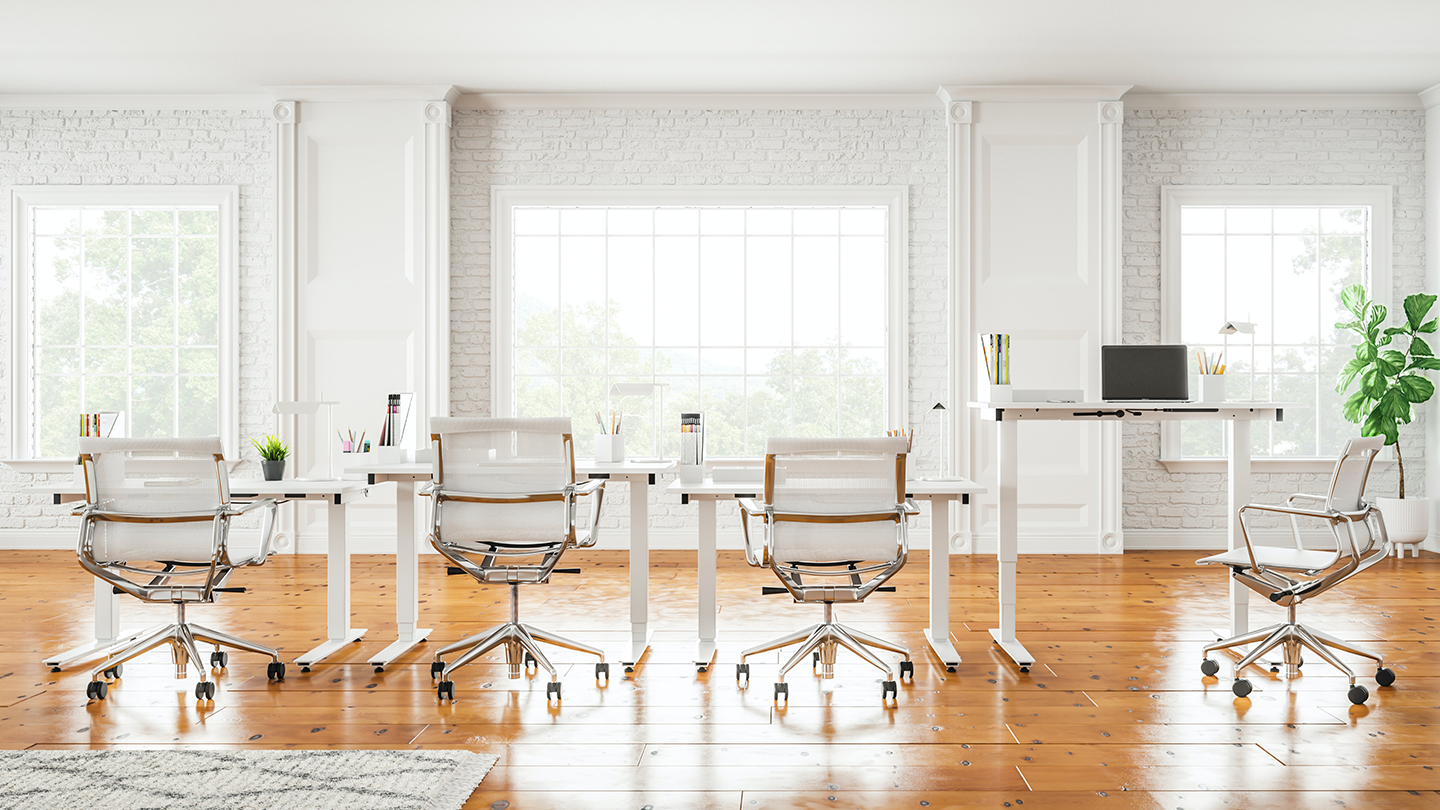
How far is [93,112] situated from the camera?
6.45 m

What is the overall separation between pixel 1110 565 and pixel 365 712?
14.9 ft

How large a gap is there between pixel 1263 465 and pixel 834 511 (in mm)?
4709

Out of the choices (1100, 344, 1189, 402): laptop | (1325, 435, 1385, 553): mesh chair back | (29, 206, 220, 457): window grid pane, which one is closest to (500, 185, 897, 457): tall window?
(29, 206, 220, 457): window grid pane

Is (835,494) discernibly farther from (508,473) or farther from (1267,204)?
(1267,204)

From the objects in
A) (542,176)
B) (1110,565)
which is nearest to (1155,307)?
(1110,565)

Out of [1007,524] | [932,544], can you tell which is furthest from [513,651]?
[1007,524]

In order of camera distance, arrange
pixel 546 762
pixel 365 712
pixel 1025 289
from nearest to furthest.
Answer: pixel 546 762 → pixel 365 712 → pixel 1025 289

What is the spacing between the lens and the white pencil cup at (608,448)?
151 inches

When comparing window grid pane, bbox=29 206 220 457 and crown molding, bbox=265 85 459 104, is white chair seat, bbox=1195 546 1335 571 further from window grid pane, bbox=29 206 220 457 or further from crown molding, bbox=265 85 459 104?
window grid pane, bbox=29 206 220 457

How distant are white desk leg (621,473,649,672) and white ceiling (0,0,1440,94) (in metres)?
2.78

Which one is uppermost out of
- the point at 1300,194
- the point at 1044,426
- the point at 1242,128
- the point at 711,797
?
the point at 1242,128

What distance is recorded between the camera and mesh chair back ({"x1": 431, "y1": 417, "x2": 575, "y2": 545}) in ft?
10.7

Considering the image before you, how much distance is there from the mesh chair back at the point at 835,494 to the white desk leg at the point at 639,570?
2.45 feet

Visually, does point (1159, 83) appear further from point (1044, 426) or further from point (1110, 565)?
point (1110, 565)
